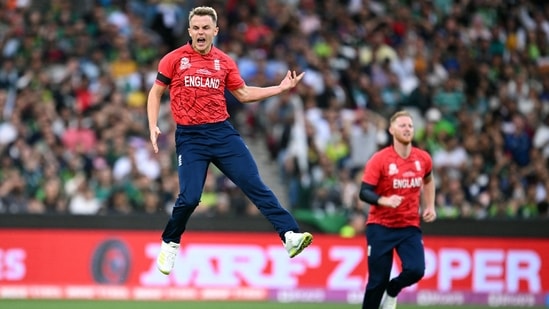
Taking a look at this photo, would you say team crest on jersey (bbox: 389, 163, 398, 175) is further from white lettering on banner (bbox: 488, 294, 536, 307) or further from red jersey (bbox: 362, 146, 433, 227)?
white lettering on banner (bbox: 488, 294, 536, 307)

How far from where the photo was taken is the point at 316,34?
24.9 metres

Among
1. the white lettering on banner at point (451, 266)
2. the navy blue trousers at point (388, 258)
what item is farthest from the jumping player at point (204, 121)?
the white lettering on banner at point (451, 266)

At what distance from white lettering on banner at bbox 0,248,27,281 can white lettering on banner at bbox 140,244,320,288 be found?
1944 millimetres

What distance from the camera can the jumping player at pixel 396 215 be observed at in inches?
584

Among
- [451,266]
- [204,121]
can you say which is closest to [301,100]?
[451,266]

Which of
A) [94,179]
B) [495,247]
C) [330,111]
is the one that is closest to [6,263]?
[94,179]

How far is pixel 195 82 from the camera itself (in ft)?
42.6

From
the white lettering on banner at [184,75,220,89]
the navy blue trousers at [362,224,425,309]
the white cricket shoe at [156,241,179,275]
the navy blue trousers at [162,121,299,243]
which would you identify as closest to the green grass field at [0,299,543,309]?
the navy blue trousers at [362,224,425,309]

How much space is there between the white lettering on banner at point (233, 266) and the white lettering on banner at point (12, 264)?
1.94 m

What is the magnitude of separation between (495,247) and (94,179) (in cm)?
683

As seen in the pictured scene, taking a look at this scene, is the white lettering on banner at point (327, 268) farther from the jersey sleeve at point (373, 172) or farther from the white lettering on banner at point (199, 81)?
the white lettering on banner at point (199, 81)

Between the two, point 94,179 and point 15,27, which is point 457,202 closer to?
point 94,179

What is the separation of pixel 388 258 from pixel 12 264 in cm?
793

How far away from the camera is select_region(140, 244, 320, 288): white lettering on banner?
20703mm
